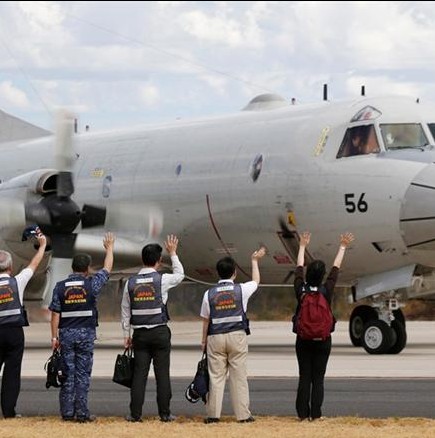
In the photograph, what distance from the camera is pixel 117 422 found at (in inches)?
618

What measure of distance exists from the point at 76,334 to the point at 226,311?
1677 mm

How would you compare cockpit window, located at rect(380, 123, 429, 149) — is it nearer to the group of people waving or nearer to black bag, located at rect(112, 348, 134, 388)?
the group of people waving

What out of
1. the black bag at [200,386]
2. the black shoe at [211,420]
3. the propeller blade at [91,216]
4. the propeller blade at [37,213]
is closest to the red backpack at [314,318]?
the black bag at [200,386]

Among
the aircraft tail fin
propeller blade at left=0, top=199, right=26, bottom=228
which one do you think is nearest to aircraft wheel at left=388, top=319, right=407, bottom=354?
propeller blade at left=0, top=199, right=26, bottom=228

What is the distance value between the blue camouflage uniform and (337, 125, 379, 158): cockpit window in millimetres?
10495

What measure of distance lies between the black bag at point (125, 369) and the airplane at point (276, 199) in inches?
381

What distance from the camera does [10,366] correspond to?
1606 cm

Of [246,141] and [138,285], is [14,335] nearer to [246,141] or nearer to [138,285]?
[138,285]

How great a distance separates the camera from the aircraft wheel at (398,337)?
26.2m

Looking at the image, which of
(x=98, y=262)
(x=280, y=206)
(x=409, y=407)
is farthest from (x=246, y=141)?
(x=409, y=407)

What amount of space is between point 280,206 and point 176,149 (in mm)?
3746

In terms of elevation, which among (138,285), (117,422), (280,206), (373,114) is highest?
(373,114)

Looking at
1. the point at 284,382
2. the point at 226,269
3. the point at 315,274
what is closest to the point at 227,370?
the point at 226,269

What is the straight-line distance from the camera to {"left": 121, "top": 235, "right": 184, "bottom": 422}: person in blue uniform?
51.9ft
